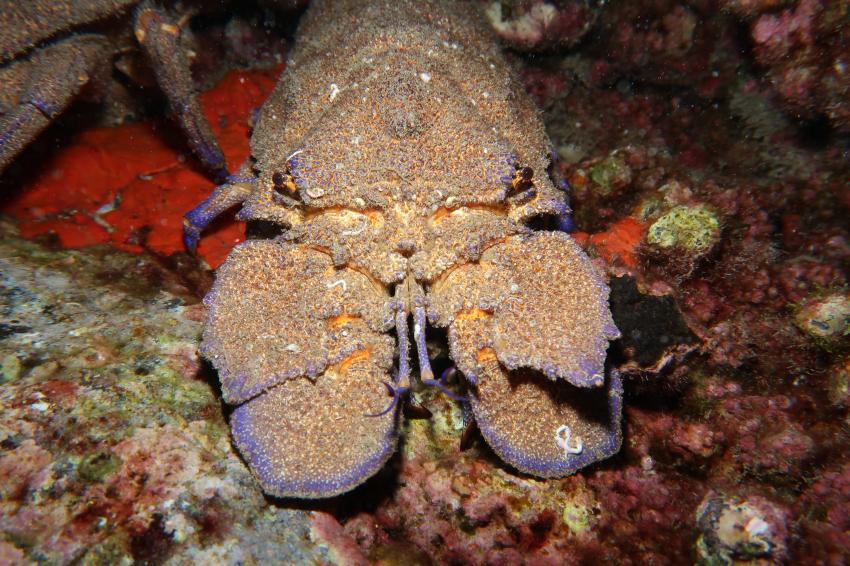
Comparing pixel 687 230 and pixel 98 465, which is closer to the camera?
pixel 98 465

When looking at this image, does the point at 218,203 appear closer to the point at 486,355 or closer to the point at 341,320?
the point at 341,320

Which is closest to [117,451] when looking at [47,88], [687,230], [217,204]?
[217,204]

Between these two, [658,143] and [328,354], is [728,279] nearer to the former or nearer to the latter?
[658,143]

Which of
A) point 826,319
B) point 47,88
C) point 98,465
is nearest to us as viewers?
point 98,465

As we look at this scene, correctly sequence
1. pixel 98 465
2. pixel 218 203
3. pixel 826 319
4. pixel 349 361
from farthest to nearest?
pixel 218 203 → pixel 826 319 → pixel 349 361 → pixel 98 465

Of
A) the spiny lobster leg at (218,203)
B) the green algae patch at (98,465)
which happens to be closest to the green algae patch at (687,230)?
the spiny lobster leg at (218,203)

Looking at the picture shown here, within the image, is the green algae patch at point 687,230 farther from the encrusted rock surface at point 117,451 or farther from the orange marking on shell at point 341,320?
the encrusted rock surface at point 117,451

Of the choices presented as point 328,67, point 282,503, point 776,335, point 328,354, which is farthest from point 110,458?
point 776,335
